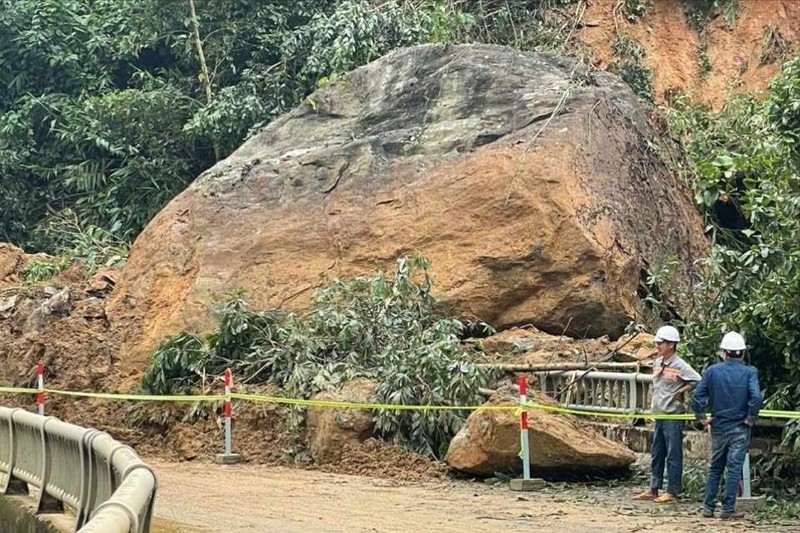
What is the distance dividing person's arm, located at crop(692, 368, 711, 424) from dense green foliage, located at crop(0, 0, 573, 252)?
1570 cm

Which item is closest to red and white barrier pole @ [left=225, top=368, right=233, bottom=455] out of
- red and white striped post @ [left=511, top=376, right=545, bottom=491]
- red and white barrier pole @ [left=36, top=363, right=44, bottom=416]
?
red and white barrier pole @ [left=36, top=363, right=44, bottom=416]

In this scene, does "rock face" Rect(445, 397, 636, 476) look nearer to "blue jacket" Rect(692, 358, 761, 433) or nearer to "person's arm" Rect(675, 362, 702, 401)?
"person's arm" Rect(675, 362, 702, 401)

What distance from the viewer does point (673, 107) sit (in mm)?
27938

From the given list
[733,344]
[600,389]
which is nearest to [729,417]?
[733,344]

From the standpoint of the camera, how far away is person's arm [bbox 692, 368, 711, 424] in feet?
36.4

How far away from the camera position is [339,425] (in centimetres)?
1502

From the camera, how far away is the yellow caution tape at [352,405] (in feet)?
38.8

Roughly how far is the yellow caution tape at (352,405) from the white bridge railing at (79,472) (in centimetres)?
446

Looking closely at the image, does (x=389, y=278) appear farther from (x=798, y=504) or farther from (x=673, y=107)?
(x=673, y=107)

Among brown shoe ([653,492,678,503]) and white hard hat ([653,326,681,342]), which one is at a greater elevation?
white hard hat ([653,326,681,342])

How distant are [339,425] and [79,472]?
20.9ft

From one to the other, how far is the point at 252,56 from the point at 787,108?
61.4 feet

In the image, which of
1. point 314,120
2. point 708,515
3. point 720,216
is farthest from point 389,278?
point 708,515

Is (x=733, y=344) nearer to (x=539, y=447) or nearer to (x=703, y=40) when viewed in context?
(x=539, y=447)
